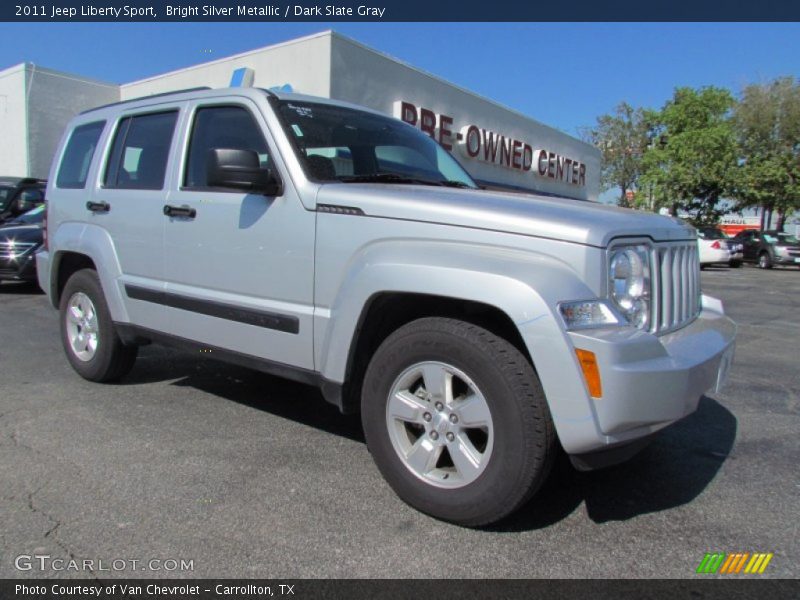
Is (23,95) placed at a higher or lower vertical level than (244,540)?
higher

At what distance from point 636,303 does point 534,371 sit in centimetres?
53

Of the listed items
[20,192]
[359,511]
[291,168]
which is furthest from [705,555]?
[20,192]

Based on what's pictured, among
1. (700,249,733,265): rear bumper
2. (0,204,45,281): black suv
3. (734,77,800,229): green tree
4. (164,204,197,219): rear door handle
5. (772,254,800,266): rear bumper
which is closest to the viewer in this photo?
(164,204,197,219): rear door handle

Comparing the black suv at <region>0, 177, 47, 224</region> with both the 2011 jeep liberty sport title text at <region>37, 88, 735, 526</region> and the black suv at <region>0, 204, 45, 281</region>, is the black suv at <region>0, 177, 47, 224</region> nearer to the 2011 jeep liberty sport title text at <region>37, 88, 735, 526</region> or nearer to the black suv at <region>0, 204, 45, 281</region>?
the black suv at <region>0, 204, 45, 281</region>

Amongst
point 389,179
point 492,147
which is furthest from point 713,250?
point 389,179

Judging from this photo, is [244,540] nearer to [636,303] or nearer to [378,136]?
[636,303]

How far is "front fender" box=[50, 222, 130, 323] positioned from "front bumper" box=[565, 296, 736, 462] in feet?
10.8

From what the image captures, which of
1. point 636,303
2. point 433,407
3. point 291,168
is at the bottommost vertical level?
point 433,407

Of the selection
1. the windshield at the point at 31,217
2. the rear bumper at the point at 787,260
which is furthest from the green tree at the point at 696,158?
the windshield at the point at 31,217

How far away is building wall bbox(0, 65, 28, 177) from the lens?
18.8 metres

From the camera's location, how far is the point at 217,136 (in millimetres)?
3900

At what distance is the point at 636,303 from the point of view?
2688 millimetres

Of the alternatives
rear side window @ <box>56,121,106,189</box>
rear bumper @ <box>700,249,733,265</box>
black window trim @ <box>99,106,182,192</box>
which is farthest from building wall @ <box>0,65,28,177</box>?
rear bumper @ <box>700,249,733,265</box>
